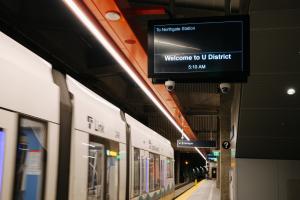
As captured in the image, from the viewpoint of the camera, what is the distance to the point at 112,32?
188 inches

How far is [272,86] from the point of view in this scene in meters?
6.05

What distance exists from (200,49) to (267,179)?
4.31 m

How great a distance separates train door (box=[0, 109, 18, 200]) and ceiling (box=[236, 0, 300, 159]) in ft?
10.6

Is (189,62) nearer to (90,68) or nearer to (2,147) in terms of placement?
(2,147)

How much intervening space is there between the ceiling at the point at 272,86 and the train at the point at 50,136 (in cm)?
221

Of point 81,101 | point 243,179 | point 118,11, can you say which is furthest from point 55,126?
point 243,179

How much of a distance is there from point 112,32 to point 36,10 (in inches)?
148

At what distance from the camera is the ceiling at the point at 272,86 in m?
4.86

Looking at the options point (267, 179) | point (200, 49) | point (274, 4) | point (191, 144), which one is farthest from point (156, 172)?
point (191, 144)

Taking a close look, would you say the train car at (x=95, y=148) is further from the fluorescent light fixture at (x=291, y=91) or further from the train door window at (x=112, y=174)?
the fluorescent light fixture at (x=291, y=91)

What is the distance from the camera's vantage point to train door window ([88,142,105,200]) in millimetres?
4316

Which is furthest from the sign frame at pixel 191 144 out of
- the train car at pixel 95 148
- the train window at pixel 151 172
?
the train car at pixel 95 148

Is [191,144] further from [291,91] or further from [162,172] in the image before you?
[291,91]

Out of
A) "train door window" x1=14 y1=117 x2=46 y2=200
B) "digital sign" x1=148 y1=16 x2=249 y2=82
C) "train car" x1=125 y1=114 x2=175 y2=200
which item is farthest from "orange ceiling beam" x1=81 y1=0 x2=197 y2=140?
"train door window" x1=14 y1=117 x2=46 y2=200
